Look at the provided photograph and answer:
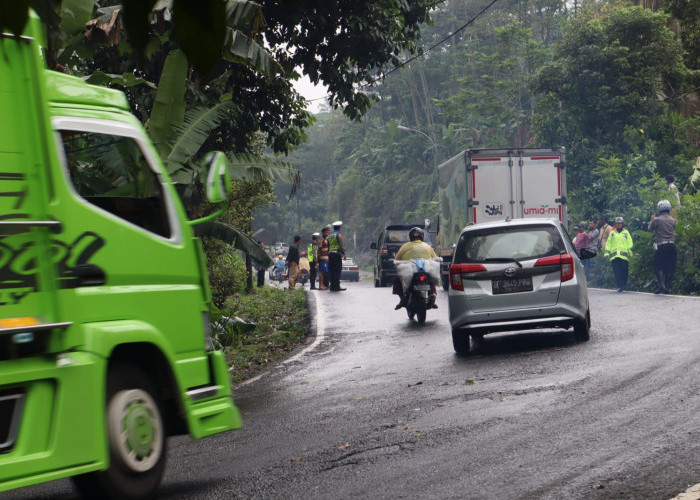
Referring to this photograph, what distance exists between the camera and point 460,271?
1355cm

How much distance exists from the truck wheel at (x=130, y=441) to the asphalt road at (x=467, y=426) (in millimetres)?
380

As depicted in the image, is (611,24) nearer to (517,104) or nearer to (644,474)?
(517,104)

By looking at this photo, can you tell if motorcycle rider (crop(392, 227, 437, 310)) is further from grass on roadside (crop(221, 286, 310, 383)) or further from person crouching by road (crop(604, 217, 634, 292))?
person crouching by road (crop(604, 217, 634, 292))

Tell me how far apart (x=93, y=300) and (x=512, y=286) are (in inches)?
341

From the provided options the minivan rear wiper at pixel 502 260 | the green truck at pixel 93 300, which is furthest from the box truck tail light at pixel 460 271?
the green truck at pixel 93 300

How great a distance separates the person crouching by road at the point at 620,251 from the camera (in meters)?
24.8

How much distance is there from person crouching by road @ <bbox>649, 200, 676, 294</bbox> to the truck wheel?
60.6ft

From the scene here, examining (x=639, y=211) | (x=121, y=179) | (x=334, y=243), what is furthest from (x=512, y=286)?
(x=639, y=211)

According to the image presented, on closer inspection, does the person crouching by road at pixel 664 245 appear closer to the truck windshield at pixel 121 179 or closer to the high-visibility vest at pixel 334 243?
the high-visibility vest at pixel 334 243

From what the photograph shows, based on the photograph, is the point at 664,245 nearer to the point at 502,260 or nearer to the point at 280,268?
the point at 502,260

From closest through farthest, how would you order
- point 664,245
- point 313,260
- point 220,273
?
point 220,273 → point 664,245 → point 313,260

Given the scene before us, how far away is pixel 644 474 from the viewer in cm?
614

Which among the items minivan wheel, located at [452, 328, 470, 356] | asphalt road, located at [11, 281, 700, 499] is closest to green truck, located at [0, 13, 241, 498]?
asphalt road, located at [11, 281, 700, 499]

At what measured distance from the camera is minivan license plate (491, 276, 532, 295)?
43.8 ft
